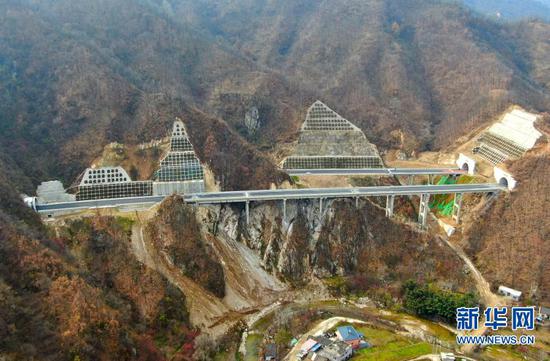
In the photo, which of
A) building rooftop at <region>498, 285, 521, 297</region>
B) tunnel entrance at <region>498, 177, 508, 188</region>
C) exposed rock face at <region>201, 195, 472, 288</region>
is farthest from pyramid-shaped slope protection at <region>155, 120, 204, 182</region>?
tunnel entrance at <region>498, 177, 508, 188</region>

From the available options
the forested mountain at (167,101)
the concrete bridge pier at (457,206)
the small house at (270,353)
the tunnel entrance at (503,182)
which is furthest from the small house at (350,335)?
the tunnel entrance at (503,182)

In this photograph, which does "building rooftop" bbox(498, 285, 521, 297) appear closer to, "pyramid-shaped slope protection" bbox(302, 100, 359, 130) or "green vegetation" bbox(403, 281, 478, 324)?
"green vegetation" bbox(403, 281, 478, 324)

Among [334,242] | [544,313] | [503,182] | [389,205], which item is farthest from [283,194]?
[544,313]

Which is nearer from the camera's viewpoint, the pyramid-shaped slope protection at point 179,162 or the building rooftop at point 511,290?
the building rooftop at point 511,290

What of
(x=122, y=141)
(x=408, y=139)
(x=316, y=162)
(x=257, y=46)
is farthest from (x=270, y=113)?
(x=257, y=46)

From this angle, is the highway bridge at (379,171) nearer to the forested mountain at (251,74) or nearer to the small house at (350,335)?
the forested mountain at (251,74)

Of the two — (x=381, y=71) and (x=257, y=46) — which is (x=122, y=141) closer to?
(x=381, y=71)
